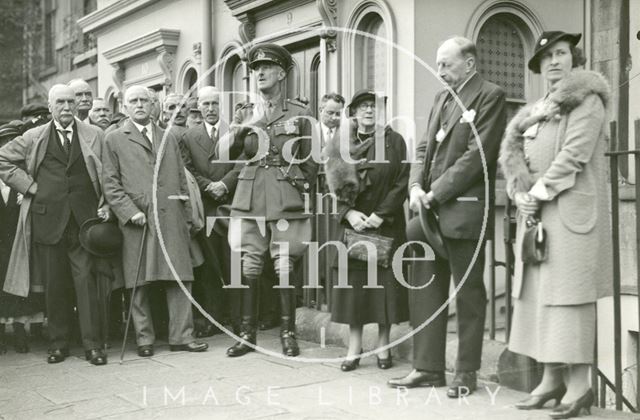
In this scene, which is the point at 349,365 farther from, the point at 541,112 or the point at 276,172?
the point at 541,112

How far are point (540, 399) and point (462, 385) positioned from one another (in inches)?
21.3

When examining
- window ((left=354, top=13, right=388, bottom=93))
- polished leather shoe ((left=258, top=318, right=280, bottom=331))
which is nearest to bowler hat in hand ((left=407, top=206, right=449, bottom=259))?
polished leather shoe ((left=258, top=318, right=280, bottom=331))

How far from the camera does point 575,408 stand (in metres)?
4.66

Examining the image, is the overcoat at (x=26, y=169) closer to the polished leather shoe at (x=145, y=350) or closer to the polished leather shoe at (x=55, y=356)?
the polished leather shoe at (x=55, y=356)

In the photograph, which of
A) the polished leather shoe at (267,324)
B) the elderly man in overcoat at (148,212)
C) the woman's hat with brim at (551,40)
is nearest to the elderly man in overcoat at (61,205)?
the elderly man in overcoat at (148,212)

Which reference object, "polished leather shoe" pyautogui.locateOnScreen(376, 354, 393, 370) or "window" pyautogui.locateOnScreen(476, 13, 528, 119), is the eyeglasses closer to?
"polished leather shoe" pyautogui.locateOnScreen(376, 354, 393, 370)

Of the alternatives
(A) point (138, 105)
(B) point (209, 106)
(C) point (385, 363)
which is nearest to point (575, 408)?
(C) point (385, 363)

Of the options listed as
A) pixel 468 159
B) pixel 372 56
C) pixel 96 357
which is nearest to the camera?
pixel 468 159

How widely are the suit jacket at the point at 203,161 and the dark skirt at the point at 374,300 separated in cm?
215

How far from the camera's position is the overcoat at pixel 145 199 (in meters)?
6.88

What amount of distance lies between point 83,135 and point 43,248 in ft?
3.26

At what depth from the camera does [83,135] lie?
7062 millimetres

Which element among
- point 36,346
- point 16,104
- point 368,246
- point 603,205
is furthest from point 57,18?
point 603,205

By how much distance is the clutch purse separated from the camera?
15.7 ft
